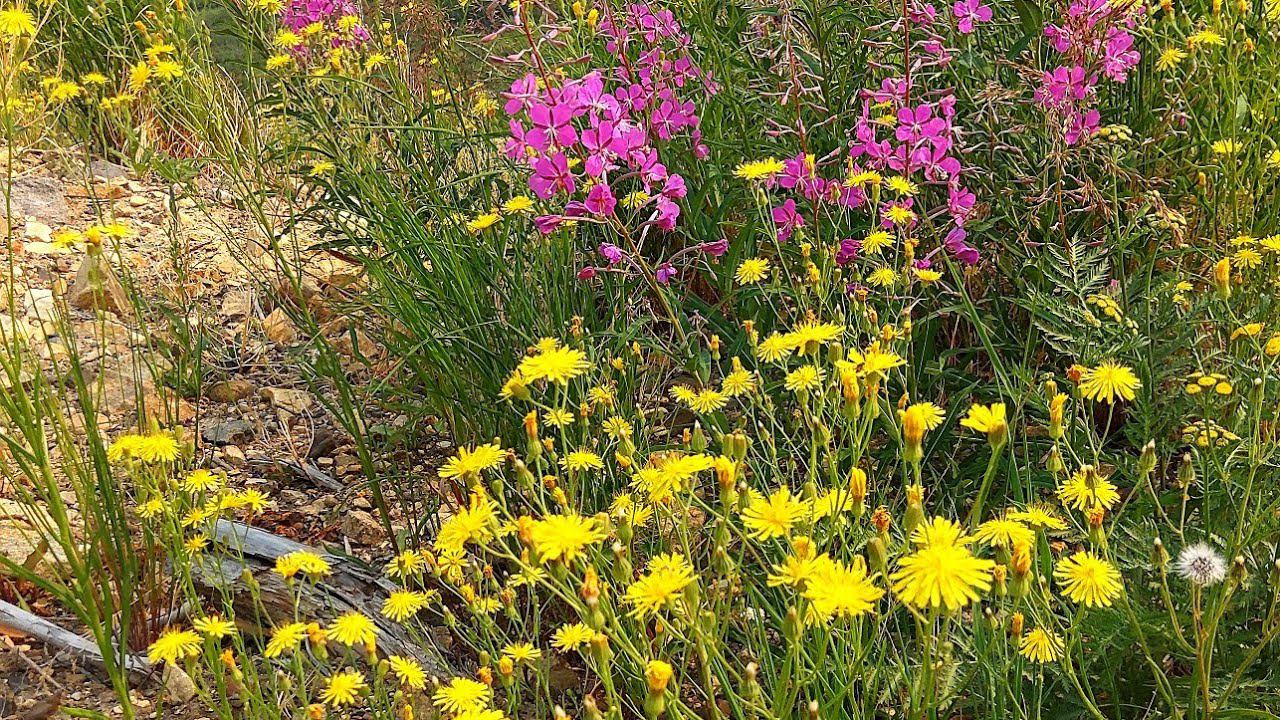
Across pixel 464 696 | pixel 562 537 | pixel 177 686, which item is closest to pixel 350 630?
pixel 464 696

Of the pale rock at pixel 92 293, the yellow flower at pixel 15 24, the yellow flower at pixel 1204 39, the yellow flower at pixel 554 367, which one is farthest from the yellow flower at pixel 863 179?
the pale rock at pixel 92 293

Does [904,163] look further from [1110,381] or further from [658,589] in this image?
[658,589]

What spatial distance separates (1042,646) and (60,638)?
1631mm

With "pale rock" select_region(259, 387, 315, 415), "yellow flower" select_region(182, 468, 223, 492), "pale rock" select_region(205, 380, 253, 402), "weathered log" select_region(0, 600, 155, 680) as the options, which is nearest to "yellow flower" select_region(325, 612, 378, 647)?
"yellow flower" select_region(182, 468, 223, 492)

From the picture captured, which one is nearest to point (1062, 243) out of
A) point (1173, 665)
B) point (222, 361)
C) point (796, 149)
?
point (796, 149)

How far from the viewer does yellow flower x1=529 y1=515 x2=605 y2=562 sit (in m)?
1.19

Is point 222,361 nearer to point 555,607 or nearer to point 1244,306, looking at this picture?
point 555,607

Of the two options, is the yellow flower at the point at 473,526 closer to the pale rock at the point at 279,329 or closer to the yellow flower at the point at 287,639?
the yellow flower at the point at 287,639

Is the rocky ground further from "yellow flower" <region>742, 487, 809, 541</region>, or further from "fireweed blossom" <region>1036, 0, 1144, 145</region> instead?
"fireweed blossom" <region>1036, 0, 1144, 145</region>

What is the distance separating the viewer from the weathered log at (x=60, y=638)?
1.95 meters

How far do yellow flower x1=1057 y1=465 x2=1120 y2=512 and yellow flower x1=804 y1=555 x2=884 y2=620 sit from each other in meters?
0.31

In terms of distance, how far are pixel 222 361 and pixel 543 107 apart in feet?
4.64

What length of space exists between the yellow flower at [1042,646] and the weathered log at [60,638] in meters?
1.48

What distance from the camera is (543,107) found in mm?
2041
